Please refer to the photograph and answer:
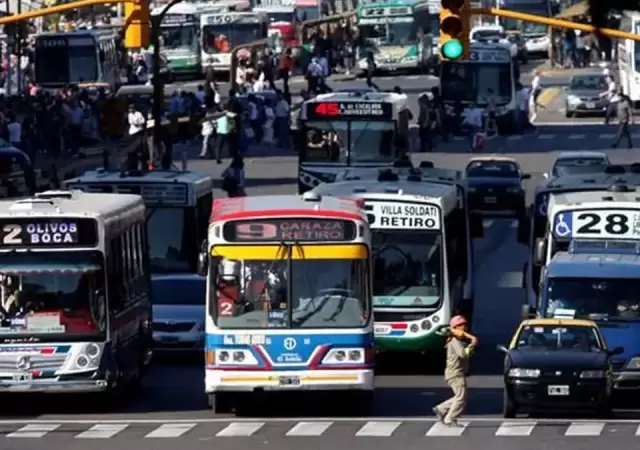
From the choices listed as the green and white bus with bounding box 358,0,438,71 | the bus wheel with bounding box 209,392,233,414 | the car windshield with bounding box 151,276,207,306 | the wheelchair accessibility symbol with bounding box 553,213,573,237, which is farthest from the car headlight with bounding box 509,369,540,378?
the green and white bus with bounding box 358,0,438,71

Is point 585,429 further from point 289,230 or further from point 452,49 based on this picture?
point 452,49

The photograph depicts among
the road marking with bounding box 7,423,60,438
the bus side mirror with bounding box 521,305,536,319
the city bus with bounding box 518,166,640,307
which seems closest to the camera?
the road marking with bounding box 7,423,60,438

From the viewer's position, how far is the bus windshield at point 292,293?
2334cm

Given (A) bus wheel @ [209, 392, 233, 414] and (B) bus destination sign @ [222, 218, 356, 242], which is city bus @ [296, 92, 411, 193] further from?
(B) bus destination sign @ [222, 218, 356, 242]

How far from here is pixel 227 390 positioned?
23.3 meters

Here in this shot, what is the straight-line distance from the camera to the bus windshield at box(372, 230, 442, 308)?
92.0 feet

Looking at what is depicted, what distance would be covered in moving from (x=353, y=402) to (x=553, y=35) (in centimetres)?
7004

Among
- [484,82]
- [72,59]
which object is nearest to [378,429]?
[484,82]

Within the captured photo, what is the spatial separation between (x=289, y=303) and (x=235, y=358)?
892 mm

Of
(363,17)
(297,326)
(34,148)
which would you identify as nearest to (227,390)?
(297,326)

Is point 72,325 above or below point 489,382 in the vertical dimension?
above

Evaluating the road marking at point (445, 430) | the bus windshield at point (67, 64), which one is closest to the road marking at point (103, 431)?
the road marking at point (445, 430)

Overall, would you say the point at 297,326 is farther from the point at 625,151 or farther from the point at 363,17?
the point at 363,17

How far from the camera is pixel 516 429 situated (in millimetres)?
22469
